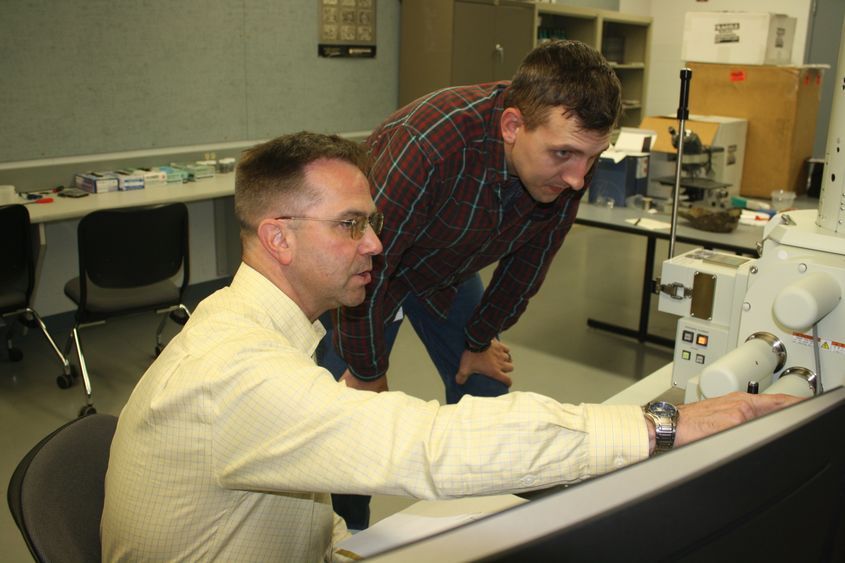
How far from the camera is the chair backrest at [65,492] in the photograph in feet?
3.51

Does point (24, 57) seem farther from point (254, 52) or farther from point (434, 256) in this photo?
point (434, 256)

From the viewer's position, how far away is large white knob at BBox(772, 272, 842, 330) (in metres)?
1.23

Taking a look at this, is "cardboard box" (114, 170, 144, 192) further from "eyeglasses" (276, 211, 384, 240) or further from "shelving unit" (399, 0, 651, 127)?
"eyeglasses" (276, 211, 384, 240)

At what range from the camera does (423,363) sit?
12.6 ft

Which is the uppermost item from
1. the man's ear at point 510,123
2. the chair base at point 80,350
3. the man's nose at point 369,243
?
the man's ear at point 510,123

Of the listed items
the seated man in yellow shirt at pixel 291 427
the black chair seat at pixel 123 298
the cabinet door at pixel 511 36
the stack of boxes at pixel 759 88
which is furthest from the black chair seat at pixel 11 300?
the stack of boxes at pixel 759 88

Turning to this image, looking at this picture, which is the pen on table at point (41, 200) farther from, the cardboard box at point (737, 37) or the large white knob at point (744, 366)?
the cardboard box at point (737, 37)

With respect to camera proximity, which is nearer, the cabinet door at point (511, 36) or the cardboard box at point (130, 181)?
the cardboard box at point (130, 181)

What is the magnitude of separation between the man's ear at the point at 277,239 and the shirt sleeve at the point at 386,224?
0.53 meters

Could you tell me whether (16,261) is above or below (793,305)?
below

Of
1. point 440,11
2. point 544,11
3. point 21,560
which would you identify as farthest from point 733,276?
point 544,11

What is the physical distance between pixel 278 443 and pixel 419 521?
390 millimetres

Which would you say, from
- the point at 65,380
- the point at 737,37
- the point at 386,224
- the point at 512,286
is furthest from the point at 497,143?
the point at 737,37

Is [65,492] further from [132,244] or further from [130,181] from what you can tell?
[130,181]
